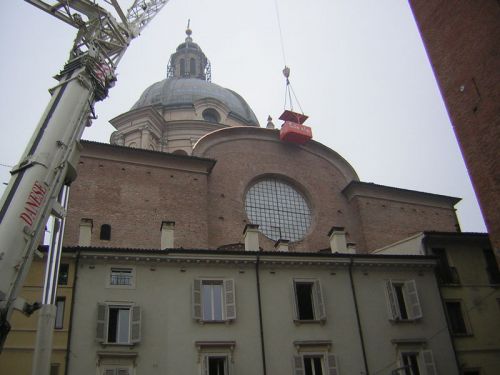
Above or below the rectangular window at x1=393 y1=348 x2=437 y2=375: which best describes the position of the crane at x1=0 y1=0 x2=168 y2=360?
above

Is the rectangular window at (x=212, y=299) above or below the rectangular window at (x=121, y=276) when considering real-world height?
below

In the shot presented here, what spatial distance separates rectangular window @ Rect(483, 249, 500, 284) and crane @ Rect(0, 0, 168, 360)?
53.4 ft

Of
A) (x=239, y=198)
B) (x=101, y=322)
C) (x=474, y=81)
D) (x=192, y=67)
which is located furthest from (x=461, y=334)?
(x=192, y=67)

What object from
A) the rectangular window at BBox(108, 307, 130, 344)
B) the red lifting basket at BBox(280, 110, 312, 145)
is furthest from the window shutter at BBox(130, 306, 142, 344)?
the red lifting basket at BBox(280, 110, 312, 145)

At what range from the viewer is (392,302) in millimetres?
A: 20672

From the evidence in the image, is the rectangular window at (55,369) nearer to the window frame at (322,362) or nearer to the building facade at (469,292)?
the window frame at (322,362)

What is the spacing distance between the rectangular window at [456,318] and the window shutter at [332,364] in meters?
5.17

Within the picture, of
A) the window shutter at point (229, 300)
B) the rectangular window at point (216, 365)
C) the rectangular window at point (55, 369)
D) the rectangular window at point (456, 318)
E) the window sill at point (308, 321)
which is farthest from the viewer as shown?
the rectangular window at point (456, 318)

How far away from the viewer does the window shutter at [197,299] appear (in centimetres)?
1841

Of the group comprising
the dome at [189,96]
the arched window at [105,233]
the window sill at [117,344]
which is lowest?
the window sill at [117,344]

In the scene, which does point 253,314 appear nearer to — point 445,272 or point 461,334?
point 461,334

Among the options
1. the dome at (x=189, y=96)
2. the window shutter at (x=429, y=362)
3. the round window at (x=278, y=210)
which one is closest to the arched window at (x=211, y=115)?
the dome at (x=189, y=96)

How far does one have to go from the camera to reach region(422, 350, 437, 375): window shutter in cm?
1950

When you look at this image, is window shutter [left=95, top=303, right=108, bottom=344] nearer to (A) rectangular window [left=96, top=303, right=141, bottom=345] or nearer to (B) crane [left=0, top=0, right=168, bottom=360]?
(A) rectangular window [left=96, top=303, right=141, bottom=345]
